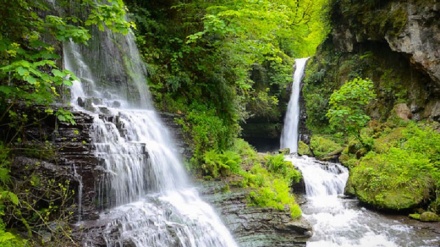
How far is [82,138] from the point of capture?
17.1 feet

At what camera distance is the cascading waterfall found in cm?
718

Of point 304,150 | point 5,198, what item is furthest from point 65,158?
point 304,150

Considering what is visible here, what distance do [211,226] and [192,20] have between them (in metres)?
6.03

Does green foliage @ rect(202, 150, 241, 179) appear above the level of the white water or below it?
above

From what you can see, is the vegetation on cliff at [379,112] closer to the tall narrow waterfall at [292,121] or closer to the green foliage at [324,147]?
the green foliage at [324,147]

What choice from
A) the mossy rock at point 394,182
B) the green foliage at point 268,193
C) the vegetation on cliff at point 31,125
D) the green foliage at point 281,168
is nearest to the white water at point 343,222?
the mossy rock at point 394,182

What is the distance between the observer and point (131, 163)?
5801mm

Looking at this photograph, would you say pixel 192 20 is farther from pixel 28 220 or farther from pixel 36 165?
pixel 28 220

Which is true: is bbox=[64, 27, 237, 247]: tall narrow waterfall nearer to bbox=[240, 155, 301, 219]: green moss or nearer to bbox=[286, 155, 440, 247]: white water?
bbox=[240, 155, 301, 219]: green moss

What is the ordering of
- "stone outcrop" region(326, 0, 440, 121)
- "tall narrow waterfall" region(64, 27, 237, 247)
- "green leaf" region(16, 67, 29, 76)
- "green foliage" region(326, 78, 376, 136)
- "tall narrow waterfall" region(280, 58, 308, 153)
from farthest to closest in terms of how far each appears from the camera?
"tall narrow waterfall" region(280, 58, 308, 153) < "stone outcrop" region(326, 0, 440, 121) < "green foliage" region(326, 78, 376, 136) < "tall narrow waterfall" region(64, 27, 237, 247) < "green leaf" region(16, 67, 29, 76)

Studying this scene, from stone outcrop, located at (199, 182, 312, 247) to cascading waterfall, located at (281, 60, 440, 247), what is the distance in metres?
0.44

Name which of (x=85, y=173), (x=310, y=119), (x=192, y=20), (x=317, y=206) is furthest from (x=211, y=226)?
(x=310, y=119)

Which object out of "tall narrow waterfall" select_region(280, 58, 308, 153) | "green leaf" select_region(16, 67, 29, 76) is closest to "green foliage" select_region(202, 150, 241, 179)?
"green leaf" select_region(16, 67, 29, 76)

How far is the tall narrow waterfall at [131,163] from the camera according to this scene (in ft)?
16.2
